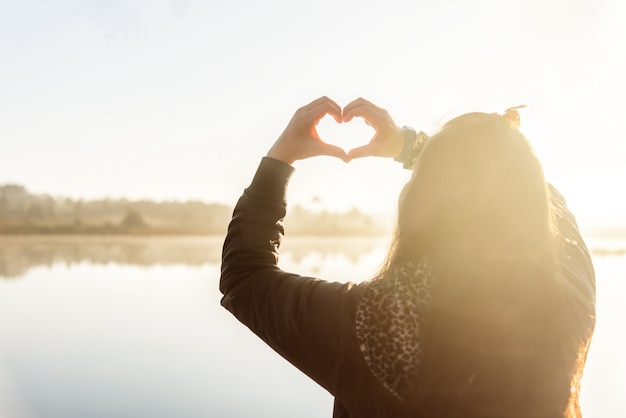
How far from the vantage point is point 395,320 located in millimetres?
659

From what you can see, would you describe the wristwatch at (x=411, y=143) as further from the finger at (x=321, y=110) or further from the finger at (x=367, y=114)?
the finger at (x=321, y=110)

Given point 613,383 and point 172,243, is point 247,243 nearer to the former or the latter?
point 613,383

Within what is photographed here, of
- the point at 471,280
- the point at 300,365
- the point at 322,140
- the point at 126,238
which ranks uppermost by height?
the point at 322,140

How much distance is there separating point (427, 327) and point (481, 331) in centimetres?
6

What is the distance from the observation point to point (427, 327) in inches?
26.0

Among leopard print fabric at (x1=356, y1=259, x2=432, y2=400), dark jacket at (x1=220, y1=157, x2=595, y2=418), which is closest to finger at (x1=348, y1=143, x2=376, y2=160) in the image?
dark jacket at (x1=220, y1=157, x2=595, y2=418)

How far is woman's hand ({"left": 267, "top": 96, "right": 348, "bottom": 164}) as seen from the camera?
2.56 feet

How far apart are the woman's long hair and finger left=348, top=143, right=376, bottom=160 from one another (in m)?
0.16

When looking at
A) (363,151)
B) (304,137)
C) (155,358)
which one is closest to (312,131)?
(304,137)

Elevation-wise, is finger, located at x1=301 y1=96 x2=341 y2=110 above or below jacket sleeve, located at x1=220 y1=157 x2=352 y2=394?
above

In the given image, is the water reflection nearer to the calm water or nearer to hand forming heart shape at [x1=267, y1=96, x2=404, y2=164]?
the calm water

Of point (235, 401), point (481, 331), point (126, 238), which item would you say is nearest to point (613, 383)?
point (235, 401)

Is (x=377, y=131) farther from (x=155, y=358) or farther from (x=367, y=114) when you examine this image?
(x=155, y=358)

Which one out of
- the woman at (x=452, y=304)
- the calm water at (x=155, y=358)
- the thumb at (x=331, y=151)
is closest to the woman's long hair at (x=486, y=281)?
the woman at (x=452, y=304)
